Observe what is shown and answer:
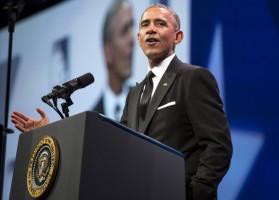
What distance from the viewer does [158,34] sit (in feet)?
7.73

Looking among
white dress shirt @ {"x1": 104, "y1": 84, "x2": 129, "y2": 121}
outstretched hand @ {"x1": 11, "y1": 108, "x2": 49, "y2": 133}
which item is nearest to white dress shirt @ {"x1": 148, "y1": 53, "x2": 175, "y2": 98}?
outstretched hand @ {"x1": 11, "y1": 108, "x2": 49, "y2": 133}

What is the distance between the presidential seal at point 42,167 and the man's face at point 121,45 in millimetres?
2010

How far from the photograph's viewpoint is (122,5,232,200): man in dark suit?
78.0 inches

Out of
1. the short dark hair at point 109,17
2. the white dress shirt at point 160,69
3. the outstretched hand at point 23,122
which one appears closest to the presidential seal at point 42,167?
the outstretched hand at point 23,122

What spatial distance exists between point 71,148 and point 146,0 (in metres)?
2.30

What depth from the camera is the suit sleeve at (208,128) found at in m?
1.96

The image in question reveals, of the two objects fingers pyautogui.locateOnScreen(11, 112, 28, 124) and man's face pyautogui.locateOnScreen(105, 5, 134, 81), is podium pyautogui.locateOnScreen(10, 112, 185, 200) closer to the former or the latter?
fingers pyautogui.locateOnScreen(11, 112, 28, 124)

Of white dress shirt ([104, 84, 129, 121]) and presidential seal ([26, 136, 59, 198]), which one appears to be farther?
white dress shirt ([104, 84, 129, 121])

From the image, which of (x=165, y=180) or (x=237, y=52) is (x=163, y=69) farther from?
(x=237, y=52)

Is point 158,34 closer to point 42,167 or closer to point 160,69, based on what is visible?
point 160,69

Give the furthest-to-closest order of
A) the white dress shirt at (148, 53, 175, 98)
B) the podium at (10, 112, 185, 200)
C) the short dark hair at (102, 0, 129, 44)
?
the short dark hair at (102, 0, 129, 44)
the white dress shirt at (148, 53, 175, 98)
the podium at (10, 112, 185, 200)

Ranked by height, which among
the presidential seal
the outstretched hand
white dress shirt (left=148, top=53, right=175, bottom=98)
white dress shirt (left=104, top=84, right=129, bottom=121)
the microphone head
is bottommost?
the presidential seal

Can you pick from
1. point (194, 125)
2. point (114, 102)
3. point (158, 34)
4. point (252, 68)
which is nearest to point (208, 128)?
point (194, 125)

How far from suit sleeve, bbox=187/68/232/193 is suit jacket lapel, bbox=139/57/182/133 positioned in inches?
4.1
